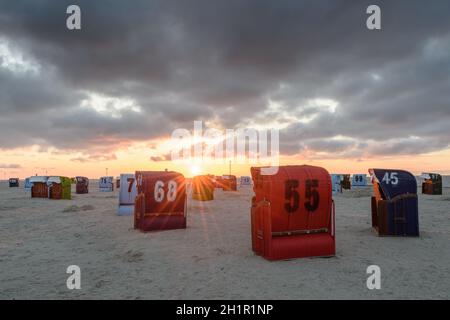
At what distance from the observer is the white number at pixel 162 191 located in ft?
45.6

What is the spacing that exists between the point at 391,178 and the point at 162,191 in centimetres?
894

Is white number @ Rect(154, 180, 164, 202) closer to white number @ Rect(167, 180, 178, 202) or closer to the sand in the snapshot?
white number @ Rect(167, 180, 178, 202)

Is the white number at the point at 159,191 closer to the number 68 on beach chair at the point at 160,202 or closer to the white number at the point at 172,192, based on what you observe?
the number 68 on beach chair at the point at 160,202

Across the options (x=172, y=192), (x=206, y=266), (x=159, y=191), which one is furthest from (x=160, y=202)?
(x=206, y=266)

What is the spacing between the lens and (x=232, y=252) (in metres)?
9.73

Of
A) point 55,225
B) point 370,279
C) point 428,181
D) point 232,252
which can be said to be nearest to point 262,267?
point 232,252

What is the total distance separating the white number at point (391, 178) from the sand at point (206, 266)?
2043 mm

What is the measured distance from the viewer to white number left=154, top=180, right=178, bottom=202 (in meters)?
13.9

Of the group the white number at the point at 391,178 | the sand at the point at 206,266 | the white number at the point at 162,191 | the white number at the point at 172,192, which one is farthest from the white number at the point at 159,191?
the white number at the point at 391,178

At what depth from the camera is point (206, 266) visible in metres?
8.27

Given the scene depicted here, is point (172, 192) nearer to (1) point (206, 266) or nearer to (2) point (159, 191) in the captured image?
(2) point (159, 191)
